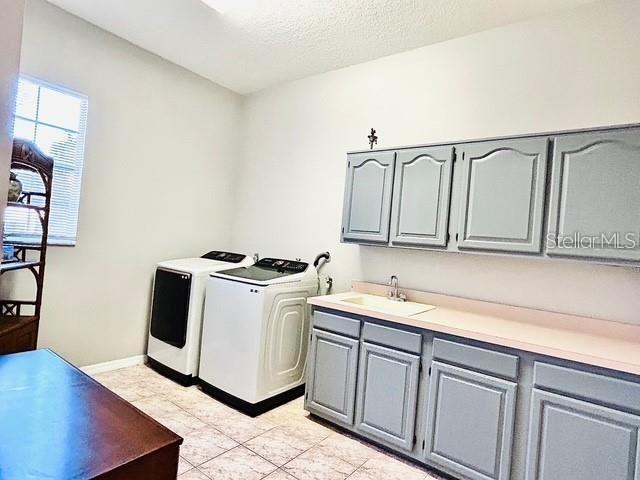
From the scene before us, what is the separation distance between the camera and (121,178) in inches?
127

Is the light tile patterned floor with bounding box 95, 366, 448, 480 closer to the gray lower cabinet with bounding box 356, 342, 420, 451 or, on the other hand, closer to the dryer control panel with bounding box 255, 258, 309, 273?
the gray lower cabinet with bounding box 356, 342, 420, 451

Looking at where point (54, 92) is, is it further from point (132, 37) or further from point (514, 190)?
point (514, 190)

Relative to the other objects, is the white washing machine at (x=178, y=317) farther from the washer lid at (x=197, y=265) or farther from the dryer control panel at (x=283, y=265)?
the dryer control panel at (x=283, y=265)

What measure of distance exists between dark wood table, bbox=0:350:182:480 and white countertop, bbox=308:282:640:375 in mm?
1548

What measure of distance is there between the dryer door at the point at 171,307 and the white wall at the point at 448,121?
924 mm

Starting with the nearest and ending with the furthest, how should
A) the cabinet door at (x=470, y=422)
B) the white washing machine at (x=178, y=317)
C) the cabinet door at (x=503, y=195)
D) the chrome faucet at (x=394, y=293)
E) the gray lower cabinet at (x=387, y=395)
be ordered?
the cabinet door at (x=470, y=422), the cabinet door at (x=503, y=195), the gray lower cabinet at (x=387, y=395), the chrome faucet at (x=394, y=293), the white washing machine at (x=178, y=317)

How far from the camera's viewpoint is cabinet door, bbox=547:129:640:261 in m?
Result: 1.80

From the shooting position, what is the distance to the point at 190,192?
3.74 metres

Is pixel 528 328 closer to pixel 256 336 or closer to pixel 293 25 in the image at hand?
pixel 256 336

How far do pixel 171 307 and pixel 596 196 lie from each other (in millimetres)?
3058

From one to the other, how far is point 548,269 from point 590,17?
59.4 inches

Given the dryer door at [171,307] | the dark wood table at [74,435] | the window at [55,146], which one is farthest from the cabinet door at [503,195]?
the window at [55,146]

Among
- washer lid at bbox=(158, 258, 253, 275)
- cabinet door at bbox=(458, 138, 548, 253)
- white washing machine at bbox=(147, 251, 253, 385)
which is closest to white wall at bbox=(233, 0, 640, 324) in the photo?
cabinet door at bbox=(458, 138, 548, 253)

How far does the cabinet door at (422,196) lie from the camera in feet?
7.87
